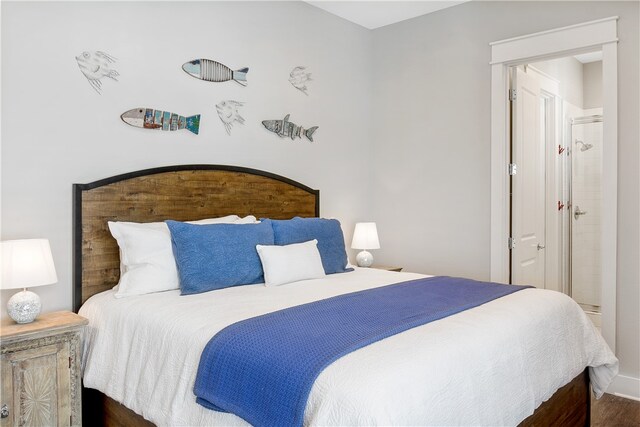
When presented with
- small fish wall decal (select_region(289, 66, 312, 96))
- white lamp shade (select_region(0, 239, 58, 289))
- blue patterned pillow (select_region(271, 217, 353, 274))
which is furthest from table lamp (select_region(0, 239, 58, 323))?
small fish wall decal (select_region(289, 66, 312, 96))

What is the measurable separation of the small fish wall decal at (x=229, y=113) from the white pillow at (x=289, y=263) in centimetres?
102

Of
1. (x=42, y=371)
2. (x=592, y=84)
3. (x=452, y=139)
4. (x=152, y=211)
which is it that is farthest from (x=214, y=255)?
(x=592, y=84)

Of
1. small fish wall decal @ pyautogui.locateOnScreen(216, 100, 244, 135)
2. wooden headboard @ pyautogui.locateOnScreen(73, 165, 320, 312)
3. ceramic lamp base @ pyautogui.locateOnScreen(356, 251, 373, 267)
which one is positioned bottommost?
ceramic lamp base @ pyautogui.locateOnScreen(356, 251, 373, 267)

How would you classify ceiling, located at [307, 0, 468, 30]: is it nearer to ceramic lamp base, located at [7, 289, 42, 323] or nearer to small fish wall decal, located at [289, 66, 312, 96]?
small fish wall decal, located at [289, 66, 312, 96]

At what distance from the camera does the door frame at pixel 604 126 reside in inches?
120

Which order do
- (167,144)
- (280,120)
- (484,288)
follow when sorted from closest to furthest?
1. (484,288)
2. (167,144)
3. (280,120)

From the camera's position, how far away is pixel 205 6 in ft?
10.3

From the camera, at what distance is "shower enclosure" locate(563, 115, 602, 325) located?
16.1ft

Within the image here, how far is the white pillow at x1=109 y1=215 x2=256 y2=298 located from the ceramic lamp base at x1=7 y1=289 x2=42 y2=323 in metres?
0.37

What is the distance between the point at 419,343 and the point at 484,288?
3.64ft

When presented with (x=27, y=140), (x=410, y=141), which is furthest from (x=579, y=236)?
(x=27, y=140)

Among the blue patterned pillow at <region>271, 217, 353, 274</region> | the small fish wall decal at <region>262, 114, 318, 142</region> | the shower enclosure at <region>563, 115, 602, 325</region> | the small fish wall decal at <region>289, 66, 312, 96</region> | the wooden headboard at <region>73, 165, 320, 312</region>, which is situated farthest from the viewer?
the shower enclosure at <region>563, 115, 602, 325</region>

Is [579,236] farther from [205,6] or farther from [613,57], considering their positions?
[205,6]

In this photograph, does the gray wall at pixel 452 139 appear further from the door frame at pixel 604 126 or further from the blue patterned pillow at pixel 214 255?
the blue patterned pillow at pixel 214 255
